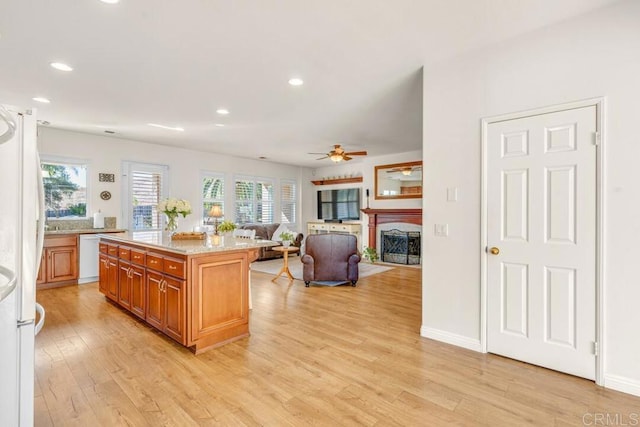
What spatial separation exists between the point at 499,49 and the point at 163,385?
12.3ft

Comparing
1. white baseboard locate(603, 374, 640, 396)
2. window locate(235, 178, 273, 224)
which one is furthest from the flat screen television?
white baseboard locate(603, 374, 640, 396)

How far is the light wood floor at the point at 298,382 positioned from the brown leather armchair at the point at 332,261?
1.71 metres

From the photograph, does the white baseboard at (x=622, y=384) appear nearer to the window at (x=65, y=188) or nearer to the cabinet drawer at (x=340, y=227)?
the cabinet drawer at (x=340, y=227)

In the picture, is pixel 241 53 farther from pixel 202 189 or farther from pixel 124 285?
pixel 202 189

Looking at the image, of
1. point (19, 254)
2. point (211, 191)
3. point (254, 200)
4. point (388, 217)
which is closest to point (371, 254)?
point (388, 217)

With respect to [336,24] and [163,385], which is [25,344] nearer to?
[163,385]

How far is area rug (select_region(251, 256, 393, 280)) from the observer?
629cm

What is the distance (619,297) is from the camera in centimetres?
221

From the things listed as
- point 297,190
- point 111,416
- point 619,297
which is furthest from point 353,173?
point 111,416

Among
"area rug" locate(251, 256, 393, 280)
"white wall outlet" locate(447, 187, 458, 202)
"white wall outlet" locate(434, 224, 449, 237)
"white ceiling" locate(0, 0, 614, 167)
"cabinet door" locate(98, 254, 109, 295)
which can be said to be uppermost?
"white ceiling" locate(0, 0, 614, 167)

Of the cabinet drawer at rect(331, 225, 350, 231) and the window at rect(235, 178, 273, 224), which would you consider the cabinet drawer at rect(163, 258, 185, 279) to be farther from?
the cabinet drawer at rect(331, 225, 350, 231)

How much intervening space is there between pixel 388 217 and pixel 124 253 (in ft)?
18.8

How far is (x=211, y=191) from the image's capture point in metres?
7.77

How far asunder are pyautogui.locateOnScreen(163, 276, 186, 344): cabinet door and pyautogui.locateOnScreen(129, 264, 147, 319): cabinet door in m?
0.52
